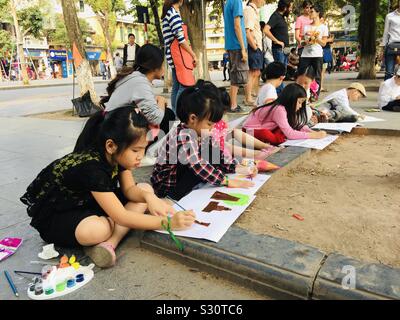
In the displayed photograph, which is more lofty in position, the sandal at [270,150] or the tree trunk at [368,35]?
the tree trunk at [368,35]

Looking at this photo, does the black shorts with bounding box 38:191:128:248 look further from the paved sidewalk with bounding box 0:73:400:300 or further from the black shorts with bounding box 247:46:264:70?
the black shorts with bounding box 247:46:264:70

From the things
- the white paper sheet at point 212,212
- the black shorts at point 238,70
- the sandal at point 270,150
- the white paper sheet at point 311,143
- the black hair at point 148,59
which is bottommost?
the white paper sheet at point 212,212

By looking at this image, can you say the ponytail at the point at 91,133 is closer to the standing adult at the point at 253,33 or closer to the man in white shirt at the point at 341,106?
the man in white shirt at the point at 341,106

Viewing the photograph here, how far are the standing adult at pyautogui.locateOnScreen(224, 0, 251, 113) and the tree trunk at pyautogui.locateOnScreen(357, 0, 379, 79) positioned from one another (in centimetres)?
637

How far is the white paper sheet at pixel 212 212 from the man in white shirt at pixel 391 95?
366 cm

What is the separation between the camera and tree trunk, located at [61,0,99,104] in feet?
22.5

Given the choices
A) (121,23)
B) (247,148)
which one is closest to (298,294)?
(247,148)

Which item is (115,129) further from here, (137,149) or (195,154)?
(195,154)

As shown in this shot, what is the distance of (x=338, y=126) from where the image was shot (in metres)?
4.07

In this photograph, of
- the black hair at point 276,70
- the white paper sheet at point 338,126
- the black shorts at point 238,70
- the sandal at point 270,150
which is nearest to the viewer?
the sandal at point 270,150

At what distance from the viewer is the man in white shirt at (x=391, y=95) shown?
5.30m

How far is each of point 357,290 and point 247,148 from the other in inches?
83.7

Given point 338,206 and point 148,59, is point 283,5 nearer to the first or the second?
point 148,59

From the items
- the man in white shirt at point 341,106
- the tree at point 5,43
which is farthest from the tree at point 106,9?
the man in white shirt at point 341,106
